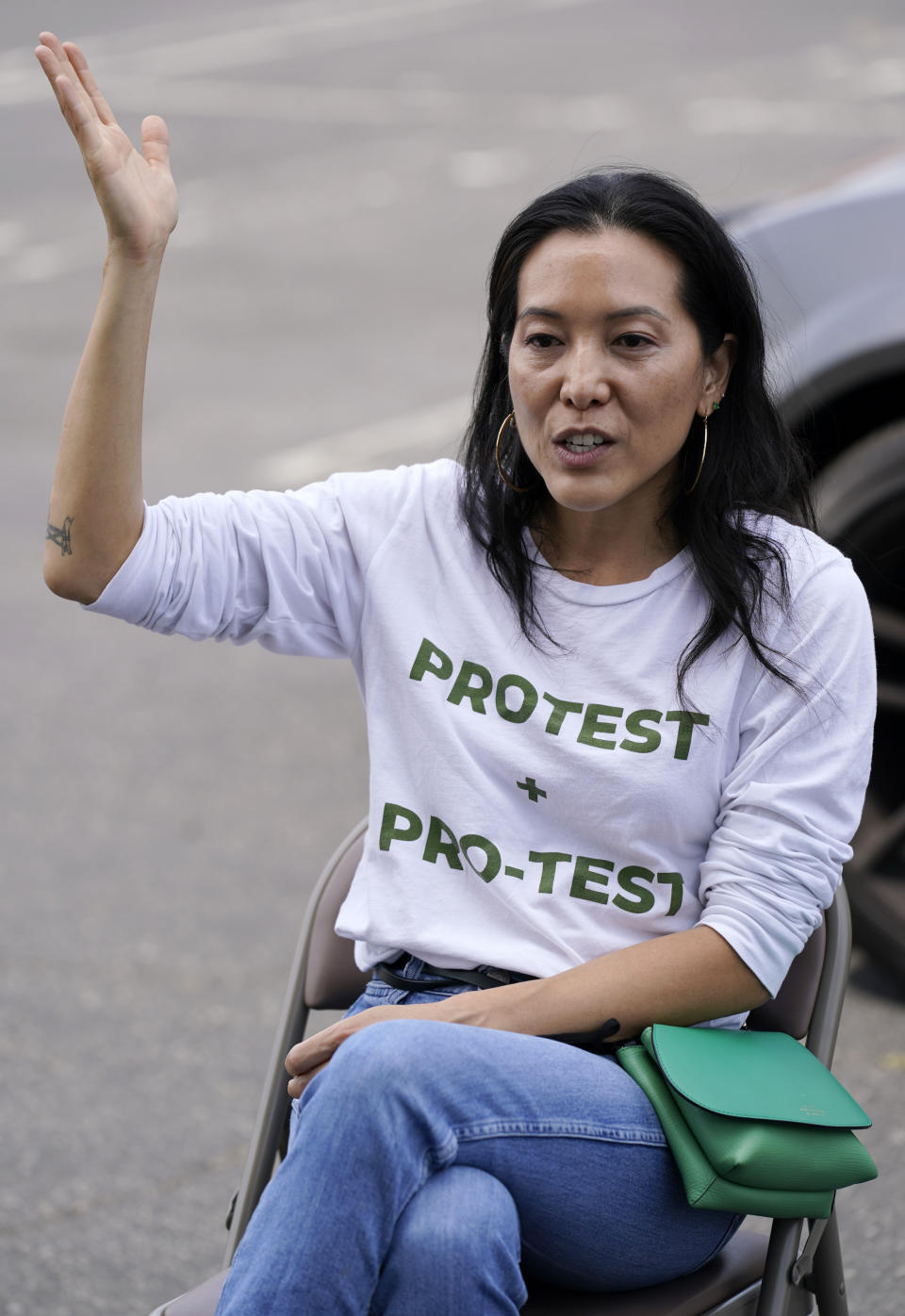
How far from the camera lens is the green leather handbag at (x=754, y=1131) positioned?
1815 millimetres

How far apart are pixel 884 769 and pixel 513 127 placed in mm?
12764

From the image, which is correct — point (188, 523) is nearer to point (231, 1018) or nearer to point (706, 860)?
point (706, 860)

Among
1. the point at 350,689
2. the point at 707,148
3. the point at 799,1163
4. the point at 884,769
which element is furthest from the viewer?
the point at 707,148

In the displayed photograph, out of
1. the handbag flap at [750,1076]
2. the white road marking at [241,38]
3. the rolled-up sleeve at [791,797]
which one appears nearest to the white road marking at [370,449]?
the rolled-up sleeve at [791,797]

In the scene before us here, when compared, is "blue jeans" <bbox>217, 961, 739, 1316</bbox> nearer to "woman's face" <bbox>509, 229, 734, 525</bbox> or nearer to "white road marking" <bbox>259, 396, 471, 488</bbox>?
"woman's face" <bbox>509, 229, 734, 525</bbox>

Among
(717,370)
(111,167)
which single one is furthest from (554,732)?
(111,167)

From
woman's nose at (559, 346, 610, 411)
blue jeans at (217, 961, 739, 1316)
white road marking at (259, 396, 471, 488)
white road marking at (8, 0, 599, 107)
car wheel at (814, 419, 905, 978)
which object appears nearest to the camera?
blue jeans at (217, 961, 739, 1316)

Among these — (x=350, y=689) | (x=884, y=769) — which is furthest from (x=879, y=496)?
(x=350, y=689)

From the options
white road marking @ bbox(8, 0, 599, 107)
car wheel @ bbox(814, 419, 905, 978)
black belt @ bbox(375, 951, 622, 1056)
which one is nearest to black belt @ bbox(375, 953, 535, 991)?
black belt @ bbox(375, 951, 622, 1056)

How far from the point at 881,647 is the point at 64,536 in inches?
83.5

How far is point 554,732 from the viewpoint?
6.91 ft

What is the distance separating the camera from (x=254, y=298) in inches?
407

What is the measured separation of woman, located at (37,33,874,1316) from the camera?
1.88 meters

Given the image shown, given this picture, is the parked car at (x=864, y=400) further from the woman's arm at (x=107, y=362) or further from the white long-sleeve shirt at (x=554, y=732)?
the woman's arm at (x=107, y=362)
